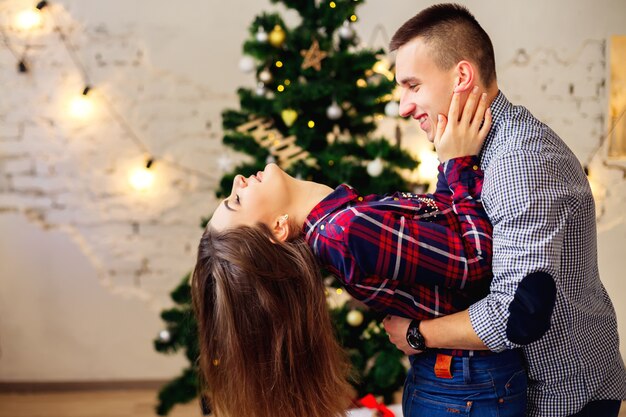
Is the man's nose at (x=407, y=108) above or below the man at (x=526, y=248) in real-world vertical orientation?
above

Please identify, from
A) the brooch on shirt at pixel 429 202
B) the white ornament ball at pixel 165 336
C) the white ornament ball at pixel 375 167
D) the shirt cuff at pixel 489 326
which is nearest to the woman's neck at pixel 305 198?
the brooch on shirt at pixel 429 202

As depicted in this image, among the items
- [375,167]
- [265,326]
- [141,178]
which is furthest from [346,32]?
[141,178]

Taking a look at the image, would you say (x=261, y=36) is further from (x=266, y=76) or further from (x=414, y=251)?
(x=414, y=251)

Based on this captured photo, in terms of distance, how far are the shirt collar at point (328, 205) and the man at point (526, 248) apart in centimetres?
26

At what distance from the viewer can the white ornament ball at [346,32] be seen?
263cm

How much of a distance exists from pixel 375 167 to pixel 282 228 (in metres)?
1.08

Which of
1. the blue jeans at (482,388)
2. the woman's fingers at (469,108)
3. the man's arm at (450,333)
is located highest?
the woman's fingers at (469,108)

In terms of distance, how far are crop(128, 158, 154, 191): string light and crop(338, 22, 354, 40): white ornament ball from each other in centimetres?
191

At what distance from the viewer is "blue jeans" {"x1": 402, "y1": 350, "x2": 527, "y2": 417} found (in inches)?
57.2

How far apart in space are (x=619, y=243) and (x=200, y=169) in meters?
2.68

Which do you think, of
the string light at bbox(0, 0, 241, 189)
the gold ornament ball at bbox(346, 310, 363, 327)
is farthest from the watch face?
the string light at bbox(0, 0, 241, 189)

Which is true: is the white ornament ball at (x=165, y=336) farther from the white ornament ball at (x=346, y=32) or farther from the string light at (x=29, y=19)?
the string light at (x=29, y=19)

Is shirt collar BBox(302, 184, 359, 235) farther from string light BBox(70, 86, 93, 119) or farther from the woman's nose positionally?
string light BBox(70, 86, 93, 119)

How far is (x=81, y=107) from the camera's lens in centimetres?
406
